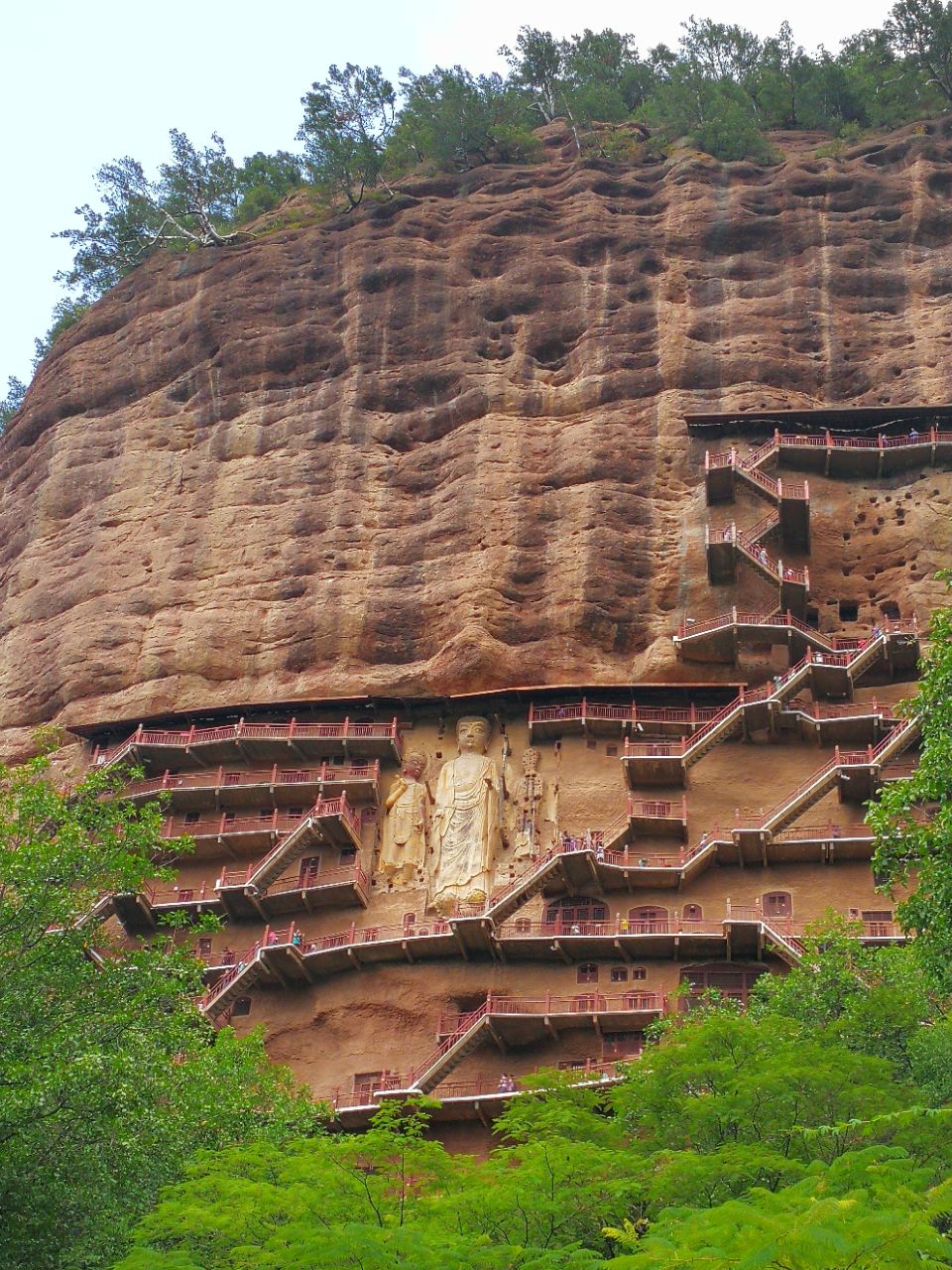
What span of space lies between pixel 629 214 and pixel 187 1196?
133 feet

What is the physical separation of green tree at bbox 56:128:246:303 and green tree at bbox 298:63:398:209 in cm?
441

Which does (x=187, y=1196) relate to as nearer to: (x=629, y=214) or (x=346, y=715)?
(x=346, y=715)

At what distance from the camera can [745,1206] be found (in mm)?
19828

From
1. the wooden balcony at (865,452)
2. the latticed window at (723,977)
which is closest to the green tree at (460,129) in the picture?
the wooden balcony at (865,452)

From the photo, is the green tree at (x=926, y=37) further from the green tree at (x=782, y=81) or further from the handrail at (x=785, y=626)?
the handrail at (x=785, y=626)

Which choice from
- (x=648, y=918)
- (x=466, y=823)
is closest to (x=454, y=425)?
(x=466, y=823)

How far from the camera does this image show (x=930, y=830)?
27562 millimetres

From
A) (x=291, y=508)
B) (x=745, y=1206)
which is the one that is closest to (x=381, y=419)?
(x=291, y=508)

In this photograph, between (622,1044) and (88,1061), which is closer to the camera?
(88,1061)

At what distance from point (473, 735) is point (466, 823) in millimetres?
2566

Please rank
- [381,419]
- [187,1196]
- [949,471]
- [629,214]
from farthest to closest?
[629,214], [381,419], [949,471], [187,1196]

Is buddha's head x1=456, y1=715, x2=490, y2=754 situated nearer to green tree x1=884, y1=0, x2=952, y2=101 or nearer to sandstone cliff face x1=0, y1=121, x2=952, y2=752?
sandstone cliff face x1=0, y1=121, x2=952, y2=752

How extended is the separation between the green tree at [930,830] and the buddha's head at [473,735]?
1815 cm

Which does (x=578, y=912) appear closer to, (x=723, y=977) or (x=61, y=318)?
(x=723, y=977)
